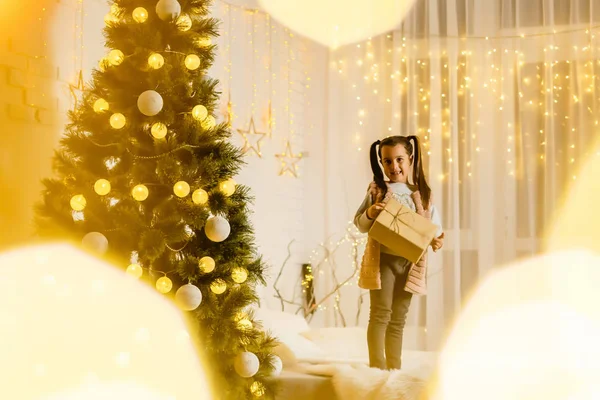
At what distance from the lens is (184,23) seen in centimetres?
234

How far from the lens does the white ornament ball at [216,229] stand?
223cm

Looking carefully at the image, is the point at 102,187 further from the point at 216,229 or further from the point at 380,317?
the point at 380,317

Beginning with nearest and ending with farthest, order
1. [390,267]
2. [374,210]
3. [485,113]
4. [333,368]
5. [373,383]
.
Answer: [373,383], [333,368], [374,210], [390,267], [485,113]

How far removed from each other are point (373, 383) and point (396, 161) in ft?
3.10

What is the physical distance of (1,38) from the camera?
2.64 m

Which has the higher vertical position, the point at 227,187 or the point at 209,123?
the point at 209,123

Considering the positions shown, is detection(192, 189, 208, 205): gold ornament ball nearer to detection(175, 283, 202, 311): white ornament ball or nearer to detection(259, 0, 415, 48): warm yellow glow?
detection(175, 283, 202, 311): white ornament ball

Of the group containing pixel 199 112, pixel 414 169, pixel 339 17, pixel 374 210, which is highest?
pixel 339 17

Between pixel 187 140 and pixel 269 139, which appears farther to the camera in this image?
pixel 269 139

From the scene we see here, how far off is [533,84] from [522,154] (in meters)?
0.45

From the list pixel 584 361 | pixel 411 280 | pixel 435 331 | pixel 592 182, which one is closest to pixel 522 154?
pixel 592 182

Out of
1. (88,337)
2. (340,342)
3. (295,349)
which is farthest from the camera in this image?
(340,342)

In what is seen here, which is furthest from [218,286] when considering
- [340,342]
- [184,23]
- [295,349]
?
[340,342]

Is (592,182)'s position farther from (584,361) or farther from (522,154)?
(584,361)
